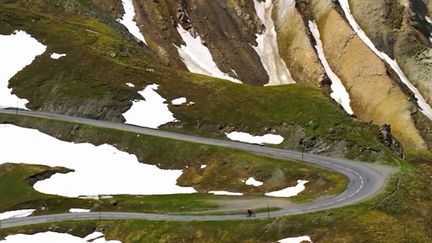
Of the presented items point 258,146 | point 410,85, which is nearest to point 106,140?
point 258,146

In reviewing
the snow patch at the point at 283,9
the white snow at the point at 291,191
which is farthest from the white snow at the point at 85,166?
the snow patch at the point at 283,9

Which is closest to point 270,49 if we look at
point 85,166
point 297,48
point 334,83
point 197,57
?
point 297,48

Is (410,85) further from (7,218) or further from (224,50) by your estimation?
(7,218)

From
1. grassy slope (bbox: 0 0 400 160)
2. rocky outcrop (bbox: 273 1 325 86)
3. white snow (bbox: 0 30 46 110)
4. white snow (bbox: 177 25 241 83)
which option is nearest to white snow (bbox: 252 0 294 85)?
rocky outcrop (bbox: 273 1 325 86)

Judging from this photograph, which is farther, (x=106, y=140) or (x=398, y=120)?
(x=398, y=120)

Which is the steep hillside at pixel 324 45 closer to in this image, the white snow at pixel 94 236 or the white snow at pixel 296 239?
the white snow at pixel 94 236

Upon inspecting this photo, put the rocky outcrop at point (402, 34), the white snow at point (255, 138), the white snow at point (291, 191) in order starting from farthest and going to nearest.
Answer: the rocky outcrop at point (402, 34), the white snow at point (255, 138), the white snow at point (291, 191)
